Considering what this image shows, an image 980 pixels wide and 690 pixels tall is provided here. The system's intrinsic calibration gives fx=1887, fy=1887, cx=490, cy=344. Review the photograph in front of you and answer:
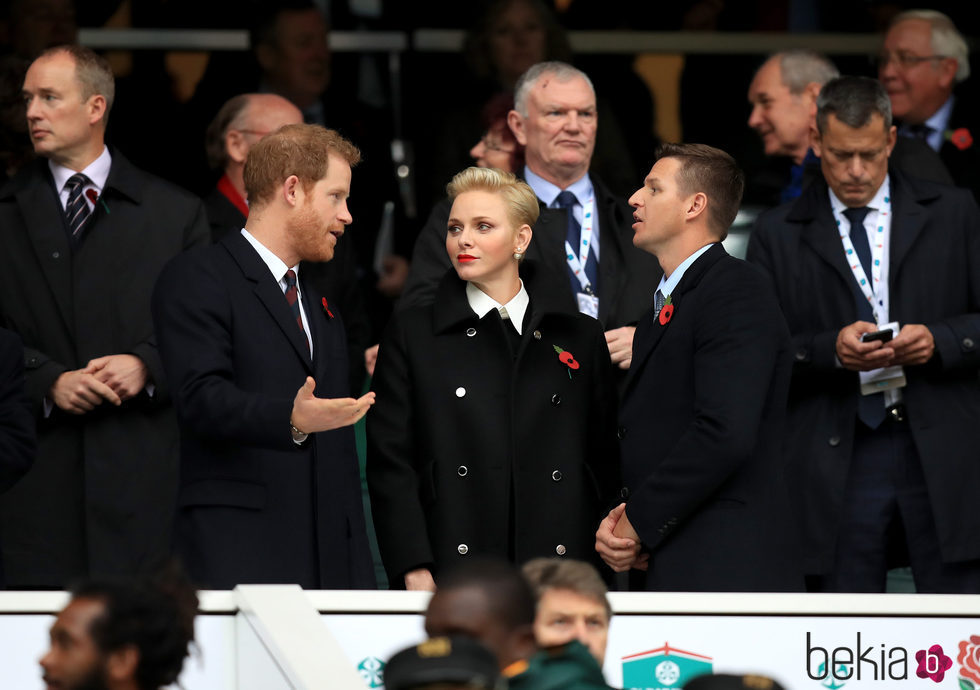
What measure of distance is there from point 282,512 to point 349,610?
60 cm

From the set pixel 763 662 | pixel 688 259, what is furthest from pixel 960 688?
pixel 688 259

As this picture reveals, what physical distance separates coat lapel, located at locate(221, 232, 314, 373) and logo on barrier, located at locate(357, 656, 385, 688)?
1.02m

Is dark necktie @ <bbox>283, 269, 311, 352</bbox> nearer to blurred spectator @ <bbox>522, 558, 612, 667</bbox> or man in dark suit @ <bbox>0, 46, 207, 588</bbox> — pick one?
man in dark suit @ <bbox>0, 46, 207, 588</bbox>

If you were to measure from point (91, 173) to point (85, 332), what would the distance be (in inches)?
22.9

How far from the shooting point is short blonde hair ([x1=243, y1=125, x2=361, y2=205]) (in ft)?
18.6

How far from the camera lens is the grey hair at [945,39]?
26.5ft

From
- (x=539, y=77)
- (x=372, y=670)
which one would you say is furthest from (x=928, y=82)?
(x=372, y=670)

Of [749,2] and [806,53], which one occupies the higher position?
[749,2]

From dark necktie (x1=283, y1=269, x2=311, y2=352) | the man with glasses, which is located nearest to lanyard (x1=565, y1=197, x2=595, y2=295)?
dark necktie (x1=283, y1=269, x2=311, y2=352)

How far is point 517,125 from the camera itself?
7.10 metres

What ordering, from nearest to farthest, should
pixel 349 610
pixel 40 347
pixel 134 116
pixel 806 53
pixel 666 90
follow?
pixel 349 610, pixel 40 347, pixel 806 53, pixel 134 116, pixel 666 90

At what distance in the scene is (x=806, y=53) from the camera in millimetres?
7789

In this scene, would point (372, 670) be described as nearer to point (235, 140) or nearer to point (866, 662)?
point (866, 662)

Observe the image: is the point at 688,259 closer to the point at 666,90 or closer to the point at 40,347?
the point at 40,347
